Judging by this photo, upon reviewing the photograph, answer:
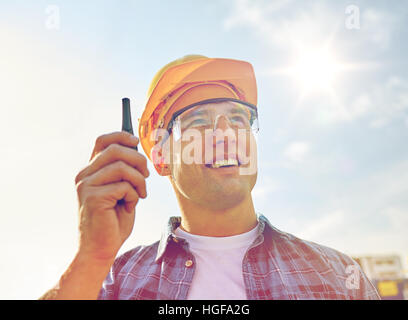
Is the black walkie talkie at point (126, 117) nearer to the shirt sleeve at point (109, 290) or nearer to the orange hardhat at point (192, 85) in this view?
the orange hardhat at point (192, 85)

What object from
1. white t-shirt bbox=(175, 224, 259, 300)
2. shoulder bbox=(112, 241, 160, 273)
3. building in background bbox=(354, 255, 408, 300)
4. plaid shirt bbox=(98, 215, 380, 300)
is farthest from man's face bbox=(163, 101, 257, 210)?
building in background bbox=(354, 255, 408, 300)

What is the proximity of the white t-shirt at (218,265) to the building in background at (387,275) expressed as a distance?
22.6m

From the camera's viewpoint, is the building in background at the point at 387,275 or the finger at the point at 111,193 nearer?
the finger at the point at 111,193

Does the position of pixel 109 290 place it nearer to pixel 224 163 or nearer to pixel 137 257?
pixel 137 257

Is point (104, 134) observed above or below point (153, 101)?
below

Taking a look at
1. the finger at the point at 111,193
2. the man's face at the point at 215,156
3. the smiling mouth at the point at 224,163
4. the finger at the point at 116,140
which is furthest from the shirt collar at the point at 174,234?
the finger at the point at 116,140

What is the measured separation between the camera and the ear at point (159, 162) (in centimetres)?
404

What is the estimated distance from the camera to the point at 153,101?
403 cm

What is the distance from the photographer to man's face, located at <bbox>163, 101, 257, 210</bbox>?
3.31 meters

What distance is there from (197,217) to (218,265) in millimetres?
579
